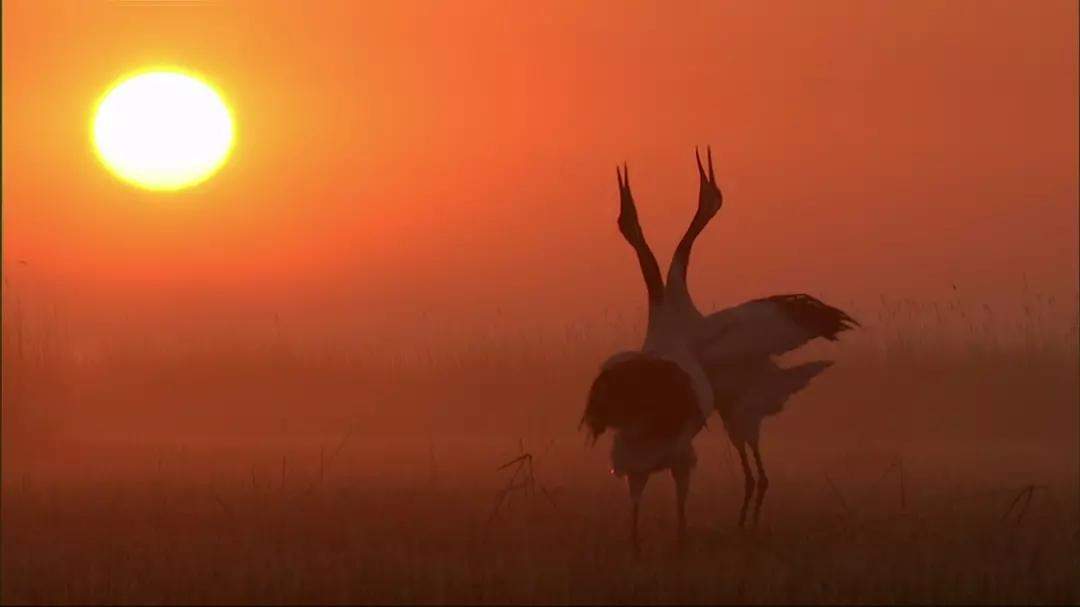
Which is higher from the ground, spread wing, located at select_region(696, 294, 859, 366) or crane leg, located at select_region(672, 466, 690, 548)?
spread wing, located at select_region(696, 294, 859, 366)

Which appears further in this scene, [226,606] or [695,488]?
[695,488]

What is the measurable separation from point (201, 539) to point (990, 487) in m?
5.94

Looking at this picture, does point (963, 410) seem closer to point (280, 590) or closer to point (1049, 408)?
point (1049, 408)

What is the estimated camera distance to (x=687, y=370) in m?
8.33

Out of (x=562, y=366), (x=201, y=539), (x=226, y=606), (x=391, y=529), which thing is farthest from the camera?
(x=562, y=366)

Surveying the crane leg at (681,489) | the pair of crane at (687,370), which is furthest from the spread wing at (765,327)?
the crane leg at (681,489)

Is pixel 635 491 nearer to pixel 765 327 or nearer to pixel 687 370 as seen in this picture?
pixel 687 370

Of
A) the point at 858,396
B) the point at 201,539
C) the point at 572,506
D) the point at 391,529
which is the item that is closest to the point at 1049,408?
the point at 858,396

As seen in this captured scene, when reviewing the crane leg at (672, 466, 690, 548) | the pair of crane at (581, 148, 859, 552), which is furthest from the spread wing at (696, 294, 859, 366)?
the crane leg at (672, 466, 690, 548)

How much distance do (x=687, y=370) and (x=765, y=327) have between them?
95 cm

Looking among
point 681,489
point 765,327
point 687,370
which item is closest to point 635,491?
point 681,489

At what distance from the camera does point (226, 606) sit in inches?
277

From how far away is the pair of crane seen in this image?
8203 mm

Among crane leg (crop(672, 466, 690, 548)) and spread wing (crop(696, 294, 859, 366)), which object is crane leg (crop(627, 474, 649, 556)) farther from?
spread wing (crop(696, 294, 859, 366))
